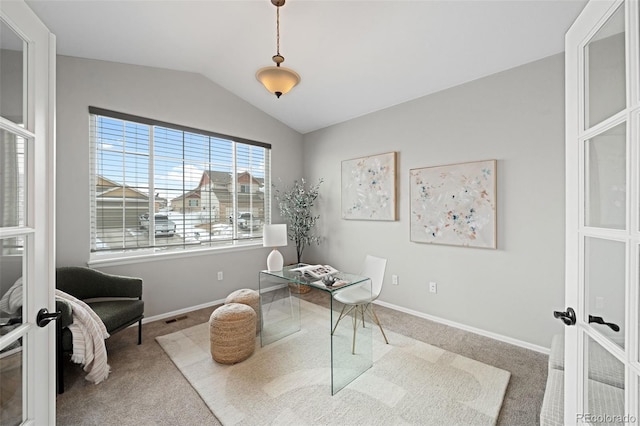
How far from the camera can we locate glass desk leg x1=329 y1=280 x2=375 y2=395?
201 cm

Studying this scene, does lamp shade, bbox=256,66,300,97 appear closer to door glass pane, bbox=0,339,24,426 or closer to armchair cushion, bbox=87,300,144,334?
door glass pane, bbox=0,339,24,426

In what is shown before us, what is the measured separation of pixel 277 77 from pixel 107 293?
100 inches

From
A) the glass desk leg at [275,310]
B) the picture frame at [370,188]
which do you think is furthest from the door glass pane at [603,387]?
the picture frame at [370,188]

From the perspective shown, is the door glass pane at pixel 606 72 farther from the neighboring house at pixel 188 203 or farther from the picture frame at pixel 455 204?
the neighboring house at pixel 188 203

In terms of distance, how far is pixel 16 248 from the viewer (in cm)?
97

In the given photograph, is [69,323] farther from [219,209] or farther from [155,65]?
[155,65]

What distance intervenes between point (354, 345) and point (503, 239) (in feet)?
5.82

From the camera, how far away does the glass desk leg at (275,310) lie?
271 cm

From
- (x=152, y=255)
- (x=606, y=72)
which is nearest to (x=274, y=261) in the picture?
(x=152, y=255)

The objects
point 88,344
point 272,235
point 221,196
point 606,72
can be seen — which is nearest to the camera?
point 606,72

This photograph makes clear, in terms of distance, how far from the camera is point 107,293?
8.50ft

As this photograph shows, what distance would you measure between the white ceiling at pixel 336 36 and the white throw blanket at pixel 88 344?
2330 mm

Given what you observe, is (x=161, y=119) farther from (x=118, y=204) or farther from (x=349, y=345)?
(x=349, y=345)

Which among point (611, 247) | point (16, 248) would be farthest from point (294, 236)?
point (611, 247)
